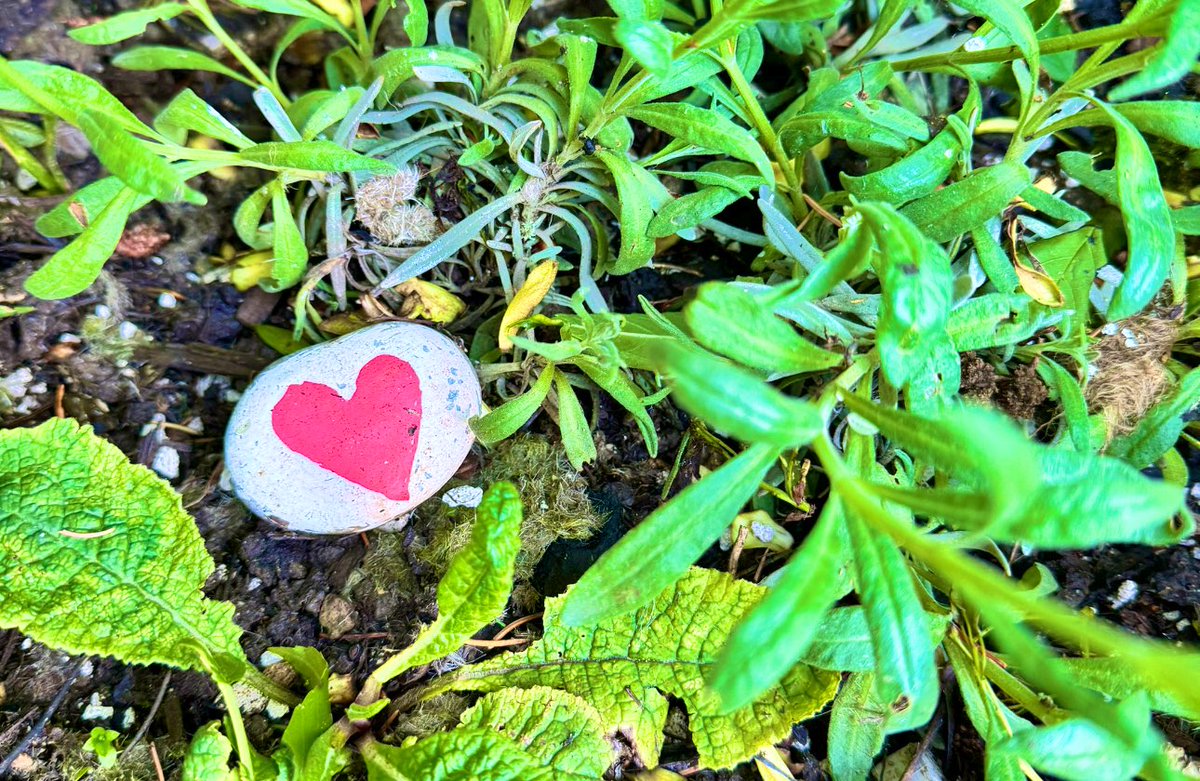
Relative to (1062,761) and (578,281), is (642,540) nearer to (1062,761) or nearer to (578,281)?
(1062,761)

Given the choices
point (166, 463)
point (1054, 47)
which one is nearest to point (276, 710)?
point (166, 463)

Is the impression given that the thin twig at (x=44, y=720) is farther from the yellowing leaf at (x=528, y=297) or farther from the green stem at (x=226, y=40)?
the green stem at (x=226, y=40)

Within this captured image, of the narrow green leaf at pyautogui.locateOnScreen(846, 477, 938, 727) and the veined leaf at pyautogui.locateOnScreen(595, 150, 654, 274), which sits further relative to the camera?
the veined leaf at pyautogui.locateOnScreen(595, 150, 654, 274)

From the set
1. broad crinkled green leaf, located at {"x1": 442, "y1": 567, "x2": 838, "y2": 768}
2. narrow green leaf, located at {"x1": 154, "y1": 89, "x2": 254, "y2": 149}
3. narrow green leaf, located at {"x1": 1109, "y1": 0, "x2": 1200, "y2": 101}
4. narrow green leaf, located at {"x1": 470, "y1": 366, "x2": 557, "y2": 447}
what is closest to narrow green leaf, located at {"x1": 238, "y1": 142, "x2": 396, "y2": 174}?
narrow green leaf, located at {"x1": 154, "y1": 89, "x2": 254, "y2": 149}

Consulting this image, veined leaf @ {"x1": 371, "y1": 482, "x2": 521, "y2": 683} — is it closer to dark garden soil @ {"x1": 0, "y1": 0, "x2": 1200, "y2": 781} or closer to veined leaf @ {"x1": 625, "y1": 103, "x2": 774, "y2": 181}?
dark garden soil @ {"x1": 0, "y1": 0, "x2": 1200, "y2": 781}

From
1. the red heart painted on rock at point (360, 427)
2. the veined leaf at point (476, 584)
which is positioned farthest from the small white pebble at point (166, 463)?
the veined leaf at point (476, 584)

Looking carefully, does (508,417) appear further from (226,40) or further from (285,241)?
(226,40)
